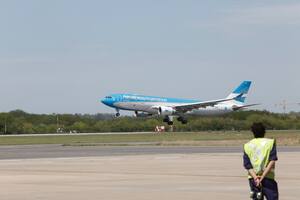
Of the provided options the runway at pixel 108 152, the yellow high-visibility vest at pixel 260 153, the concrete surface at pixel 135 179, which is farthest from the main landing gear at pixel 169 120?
the yellow high-visibility vest at pixel 260 153

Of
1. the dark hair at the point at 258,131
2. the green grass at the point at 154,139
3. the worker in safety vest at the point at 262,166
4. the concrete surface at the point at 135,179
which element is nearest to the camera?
the worker in safety vest at the point at 262,166

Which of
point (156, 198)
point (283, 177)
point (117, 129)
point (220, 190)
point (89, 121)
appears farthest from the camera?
point (89, 121)

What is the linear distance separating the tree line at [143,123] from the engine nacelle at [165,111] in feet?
7.02

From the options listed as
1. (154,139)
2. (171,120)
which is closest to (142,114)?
(171,120)

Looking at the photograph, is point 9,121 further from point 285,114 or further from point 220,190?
point 220,190

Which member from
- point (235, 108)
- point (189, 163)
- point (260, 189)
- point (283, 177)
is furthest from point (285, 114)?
point (260, 189)

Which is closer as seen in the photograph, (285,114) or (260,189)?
(260,189)

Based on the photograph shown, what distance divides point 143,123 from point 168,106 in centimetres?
1122

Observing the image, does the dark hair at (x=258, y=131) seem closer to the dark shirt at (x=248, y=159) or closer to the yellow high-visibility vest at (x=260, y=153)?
the yellow high-visibility vest at (x=260, y=153)

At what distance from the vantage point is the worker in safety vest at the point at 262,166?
14.2m

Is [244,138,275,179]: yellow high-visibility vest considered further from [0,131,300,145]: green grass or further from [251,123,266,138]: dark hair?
[0,131,300,145]: green grass

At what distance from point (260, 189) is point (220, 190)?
7.30 metres

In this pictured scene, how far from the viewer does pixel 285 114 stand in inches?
5133

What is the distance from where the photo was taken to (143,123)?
400 feet
